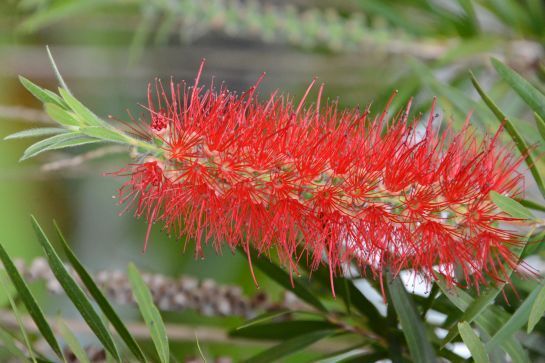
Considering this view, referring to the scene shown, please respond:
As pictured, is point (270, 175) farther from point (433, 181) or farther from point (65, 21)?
point (65, 21)

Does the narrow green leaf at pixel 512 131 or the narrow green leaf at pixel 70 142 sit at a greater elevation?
the narrow green leaf at pixel 70 142

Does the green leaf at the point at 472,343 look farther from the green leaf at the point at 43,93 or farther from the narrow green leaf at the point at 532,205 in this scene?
the green leaf at the point at 43,93

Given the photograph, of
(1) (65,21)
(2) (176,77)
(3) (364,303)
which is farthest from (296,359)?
(1) (65,21)

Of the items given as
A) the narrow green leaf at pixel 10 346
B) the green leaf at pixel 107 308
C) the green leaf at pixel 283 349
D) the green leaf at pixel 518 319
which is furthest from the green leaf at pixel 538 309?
the narrow green leaf at pixel 10 346

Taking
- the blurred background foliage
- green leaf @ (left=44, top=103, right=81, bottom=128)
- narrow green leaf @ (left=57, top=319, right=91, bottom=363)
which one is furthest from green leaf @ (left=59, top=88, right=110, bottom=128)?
the blurred background foliage

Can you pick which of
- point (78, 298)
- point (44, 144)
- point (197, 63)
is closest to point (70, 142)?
point (44, 144)
